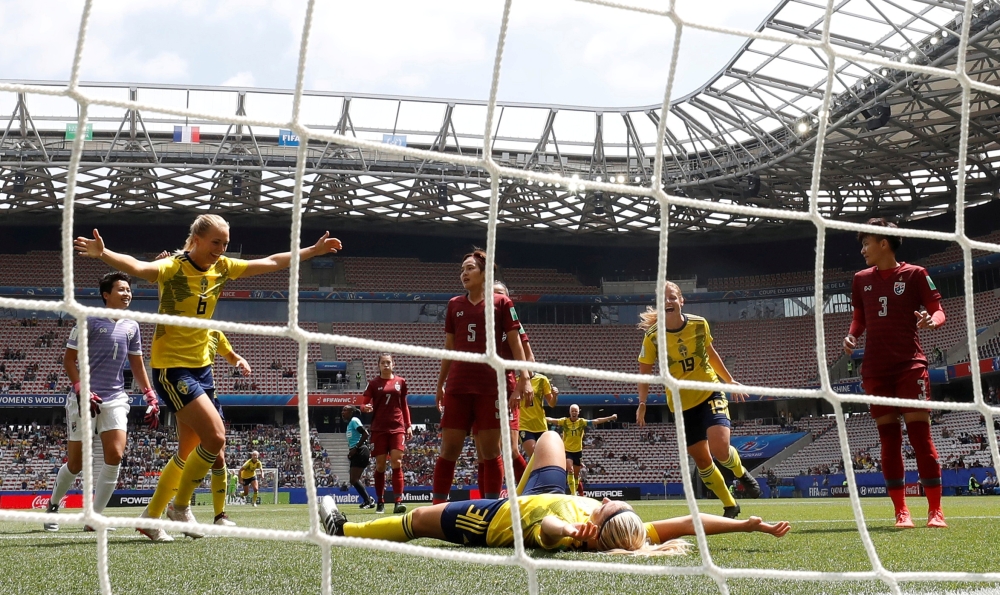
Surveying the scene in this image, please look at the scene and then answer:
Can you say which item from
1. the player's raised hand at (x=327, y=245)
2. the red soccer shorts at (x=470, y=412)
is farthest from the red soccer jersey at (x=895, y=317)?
the player's raised hand at (x=327, y=245)

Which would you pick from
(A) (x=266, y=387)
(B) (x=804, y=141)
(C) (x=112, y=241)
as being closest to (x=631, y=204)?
(B) (x=804, y=141)

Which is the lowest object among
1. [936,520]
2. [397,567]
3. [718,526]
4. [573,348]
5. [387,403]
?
[936,520]

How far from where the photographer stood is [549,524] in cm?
296

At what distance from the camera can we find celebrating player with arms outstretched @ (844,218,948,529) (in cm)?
453

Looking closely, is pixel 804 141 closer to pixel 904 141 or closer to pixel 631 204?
pixel 904 141

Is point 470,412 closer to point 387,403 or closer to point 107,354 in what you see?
point 107,354

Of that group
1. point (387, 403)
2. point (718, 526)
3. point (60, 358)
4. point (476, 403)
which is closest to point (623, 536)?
point (718, 526)

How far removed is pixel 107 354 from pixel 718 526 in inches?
140

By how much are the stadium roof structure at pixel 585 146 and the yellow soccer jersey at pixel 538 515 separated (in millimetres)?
15755

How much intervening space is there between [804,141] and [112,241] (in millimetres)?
24086

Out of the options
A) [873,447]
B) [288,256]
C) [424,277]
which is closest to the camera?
[288,256]

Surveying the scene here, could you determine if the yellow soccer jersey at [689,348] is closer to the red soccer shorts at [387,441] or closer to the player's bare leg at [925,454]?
the player's bare leg at [925,454]

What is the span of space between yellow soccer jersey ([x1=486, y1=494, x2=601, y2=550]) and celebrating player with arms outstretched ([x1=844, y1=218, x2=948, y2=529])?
2069 millimetres

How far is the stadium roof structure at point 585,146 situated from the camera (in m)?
18.7
